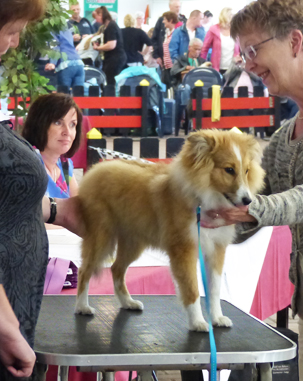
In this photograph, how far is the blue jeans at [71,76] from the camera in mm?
10734

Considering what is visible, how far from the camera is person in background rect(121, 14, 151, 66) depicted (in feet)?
42.5

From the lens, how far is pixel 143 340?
1.93 metres

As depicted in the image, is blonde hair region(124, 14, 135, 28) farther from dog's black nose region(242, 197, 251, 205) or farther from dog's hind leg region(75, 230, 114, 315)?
dog's black nose region(242, 197, 251, 205)

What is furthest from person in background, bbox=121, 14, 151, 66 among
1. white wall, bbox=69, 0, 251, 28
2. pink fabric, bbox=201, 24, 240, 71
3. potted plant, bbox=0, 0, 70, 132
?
potted plant, bbox=0, 0, 70, 132

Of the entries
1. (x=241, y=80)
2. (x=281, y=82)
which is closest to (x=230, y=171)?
(x=281, y=82)

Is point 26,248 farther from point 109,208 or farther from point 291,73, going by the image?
point 291,73

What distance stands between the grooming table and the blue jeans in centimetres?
887

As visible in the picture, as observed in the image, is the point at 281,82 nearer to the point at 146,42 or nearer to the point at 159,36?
the point at 146,42

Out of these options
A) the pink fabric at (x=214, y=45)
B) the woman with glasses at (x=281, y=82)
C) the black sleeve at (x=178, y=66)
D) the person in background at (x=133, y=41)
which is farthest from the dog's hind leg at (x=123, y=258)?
the person in background at (x=133, y=41)

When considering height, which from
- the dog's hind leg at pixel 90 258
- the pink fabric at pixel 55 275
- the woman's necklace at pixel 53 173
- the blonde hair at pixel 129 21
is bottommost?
the pink fabric at pixel 55 275

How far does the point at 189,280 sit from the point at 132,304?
1.15 feet

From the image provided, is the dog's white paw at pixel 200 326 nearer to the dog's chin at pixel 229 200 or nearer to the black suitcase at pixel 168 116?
the dog's chin at pixel 229 200

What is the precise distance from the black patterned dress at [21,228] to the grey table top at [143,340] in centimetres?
37

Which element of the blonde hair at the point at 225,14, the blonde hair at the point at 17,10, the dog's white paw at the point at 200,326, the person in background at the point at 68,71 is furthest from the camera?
the blonde hair at the point at 225,14
